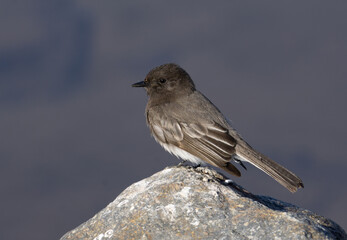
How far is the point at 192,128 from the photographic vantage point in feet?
31.4

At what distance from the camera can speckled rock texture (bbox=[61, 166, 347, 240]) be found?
256 inches

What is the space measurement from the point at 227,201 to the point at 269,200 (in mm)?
1857

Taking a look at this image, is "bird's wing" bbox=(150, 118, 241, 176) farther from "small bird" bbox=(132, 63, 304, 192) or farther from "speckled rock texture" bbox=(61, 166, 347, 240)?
"speckled rock texture" bbox=(61, 166, 347, 240)

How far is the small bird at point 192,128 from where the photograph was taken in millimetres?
8945

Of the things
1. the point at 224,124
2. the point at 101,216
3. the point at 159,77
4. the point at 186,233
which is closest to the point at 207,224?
the point at 186,233

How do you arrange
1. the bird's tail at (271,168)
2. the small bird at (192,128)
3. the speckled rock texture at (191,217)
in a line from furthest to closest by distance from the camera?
the small bird at (192,128)
the bird's tail at (271,168)
the speckled rock texture at (191,217)

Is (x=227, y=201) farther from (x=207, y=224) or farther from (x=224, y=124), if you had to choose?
(x=224, y=124)

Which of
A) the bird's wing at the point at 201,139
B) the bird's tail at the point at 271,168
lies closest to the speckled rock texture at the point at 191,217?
the bird's wing at the point at 201,139

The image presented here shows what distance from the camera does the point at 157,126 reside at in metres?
10.1

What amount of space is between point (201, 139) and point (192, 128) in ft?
1.21

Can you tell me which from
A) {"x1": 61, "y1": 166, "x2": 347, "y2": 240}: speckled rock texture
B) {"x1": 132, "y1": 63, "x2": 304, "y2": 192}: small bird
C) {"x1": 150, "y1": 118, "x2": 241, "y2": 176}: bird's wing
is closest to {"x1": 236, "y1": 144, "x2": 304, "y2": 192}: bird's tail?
{"x1": 132, "y1": 63, "x2": 304, "y2": 192}: small bird

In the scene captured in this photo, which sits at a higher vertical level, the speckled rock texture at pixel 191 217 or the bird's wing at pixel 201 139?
the bird's wing at pixel 201 139

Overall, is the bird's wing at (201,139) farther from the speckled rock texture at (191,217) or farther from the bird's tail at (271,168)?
the speckled rock texture at (191,217)

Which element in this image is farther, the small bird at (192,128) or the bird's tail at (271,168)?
the small bird at (192,128)
